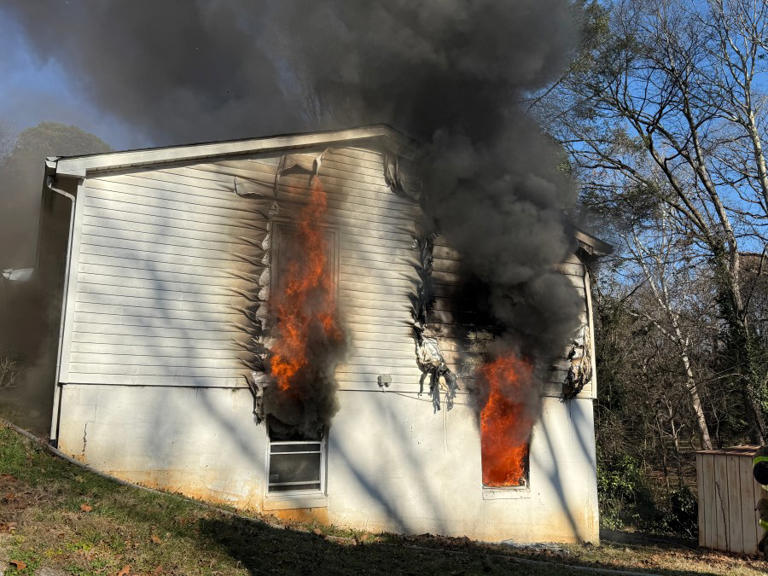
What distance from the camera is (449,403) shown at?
1124 cm

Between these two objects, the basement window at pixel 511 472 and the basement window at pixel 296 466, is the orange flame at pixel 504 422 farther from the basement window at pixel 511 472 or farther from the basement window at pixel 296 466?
the basement window at pixel 296 466

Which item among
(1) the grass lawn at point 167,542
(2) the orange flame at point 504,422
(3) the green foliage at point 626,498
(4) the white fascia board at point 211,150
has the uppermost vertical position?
(4) the white fascia board at point 211,150

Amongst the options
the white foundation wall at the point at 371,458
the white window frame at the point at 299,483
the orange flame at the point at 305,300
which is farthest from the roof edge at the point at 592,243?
the white window frame at the point at 299,483

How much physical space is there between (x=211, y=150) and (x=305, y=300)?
267 cm

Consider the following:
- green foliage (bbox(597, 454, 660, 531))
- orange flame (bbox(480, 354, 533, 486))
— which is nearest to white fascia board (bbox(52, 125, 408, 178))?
orange flame (bbox(480, 354, 533, 486))

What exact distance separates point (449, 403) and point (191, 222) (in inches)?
202

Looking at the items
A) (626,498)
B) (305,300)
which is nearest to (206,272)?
(305,300)

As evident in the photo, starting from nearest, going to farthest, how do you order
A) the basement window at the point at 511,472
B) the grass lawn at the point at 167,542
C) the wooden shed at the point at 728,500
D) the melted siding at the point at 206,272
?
the grass lawn at the point at 167,542
the melted siding at the point at 206,272
the basement window at the point at 511,472
the wooden shed at the point at 728,500

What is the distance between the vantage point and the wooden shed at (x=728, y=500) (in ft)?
38.8

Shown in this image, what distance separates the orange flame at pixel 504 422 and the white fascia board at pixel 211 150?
14.3 feet

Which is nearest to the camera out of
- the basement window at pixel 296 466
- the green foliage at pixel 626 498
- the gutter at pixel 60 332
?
the gutter at pixel 60 332

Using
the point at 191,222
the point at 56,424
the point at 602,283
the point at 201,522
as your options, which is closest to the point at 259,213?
the point at 191,222

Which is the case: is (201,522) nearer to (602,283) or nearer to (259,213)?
(259,213)

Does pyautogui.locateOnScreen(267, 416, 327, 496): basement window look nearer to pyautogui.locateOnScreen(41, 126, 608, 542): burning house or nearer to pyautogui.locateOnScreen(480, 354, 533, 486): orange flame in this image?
pyautogui.locateOnScreen(41, 126, 608, 542): burning house
